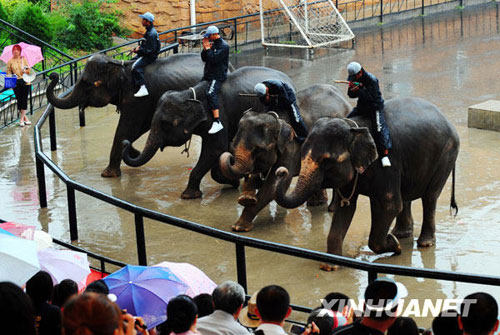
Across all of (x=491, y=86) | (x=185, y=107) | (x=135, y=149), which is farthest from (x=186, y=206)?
(x=491, y=86)

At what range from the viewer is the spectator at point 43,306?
5.38m

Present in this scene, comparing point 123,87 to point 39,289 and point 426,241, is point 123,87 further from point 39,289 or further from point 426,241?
point 39,289

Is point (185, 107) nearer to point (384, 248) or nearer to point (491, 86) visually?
→ point (384, 248)

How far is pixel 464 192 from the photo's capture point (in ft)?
41.1

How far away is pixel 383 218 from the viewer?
10117 millimetres

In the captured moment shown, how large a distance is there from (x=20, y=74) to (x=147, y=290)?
1167 centimetres

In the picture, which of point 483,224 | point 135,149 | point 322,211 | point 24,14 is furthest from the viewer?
point 24,14

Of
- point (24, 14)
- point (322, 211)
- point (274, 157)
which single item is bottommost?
point (322, 211)

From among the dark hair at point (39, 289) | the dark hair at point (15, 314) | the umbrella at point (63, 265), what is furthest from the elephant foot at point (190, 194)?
the dark hair at point (15, 314)

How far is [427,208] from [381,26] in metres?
20.8

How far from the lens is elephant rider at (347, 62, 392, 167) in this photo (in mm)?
10008

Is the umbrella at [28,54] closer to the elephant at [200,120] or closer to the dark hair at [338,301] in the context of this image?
the elephant at [200,120]

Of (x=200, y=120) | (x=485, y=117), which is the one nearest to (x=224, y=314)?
(x=200, y=120)

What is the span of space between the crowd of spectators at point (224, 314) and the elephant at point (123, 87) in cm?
837
